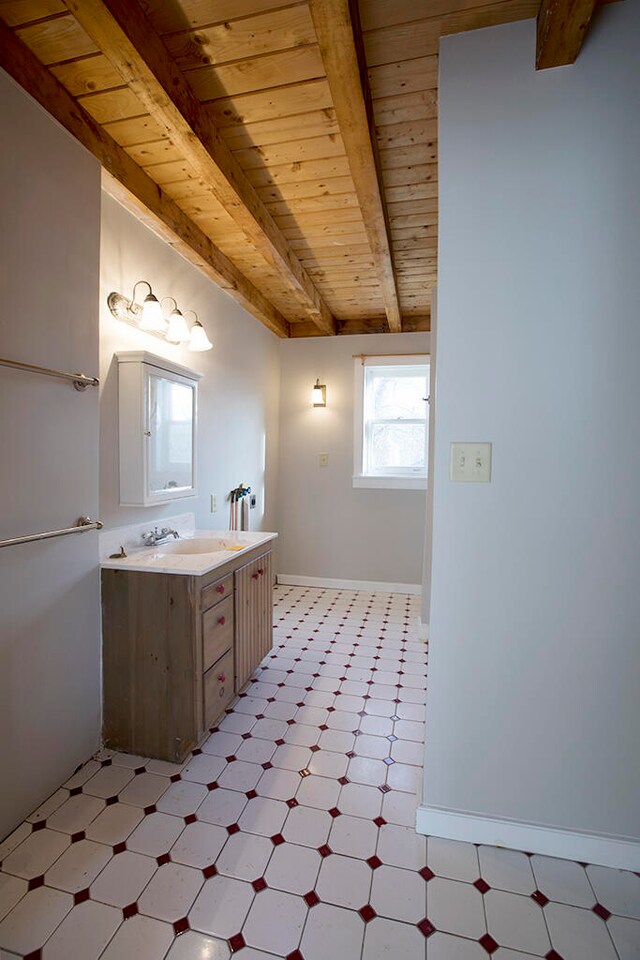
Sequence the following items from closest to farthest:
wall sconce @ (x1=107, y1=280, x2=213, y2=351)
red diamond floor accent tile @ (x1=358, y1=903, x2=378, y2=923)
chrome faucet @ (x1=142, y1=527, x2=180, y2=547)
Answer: red diamond floor accent tile @ (x1=358, y1=903, x2=378, y2=923), wall sconce @ (x1=107, y1=280, x2=213, y2=351), chrome faucet @ (x1=142, y1=527, x2=180, y2=547)

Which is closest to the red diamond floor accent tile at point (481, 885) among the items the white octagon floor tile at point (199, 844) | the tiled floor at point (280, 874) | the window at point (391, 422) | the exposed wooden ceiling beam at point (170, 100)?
the tiled floor at point (280, 874)

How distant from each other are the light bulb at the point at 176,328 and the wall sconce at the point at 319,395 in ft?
6.15

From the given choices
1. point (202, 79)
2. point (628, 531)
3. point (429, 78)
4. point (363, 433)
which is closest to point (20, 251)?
point (202, 79)

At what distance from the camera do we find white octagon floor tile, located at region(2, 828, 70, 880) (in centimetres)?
133

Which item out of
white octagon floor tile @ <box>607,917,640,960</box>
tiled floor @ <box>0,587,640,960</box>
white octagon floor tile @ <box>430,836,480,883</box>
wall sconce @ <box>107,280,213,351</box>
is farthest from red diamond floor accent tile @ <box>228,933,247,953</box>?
wall sconce @ <box>107,280,213,351</box>

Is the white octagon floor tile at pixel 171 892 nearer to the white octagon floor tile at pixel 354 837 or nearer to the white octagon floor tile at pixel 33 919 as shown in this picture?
the white octagon floor tile at pixel 33 919

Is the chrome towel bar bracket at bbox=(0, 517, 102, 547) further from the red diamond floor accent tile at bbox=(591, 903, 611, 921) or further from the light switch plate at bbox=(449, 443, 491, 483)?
the red diamond floor accent tile at bbox=(591, 903, 611, 921)

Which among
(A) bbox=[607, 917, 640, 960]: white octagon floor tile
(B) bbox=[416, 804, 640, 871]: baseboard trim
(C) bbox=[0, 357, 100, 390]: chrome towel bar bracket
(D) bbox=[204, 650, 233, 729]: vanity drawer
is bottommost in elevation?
(A) bbox=[607, 917, 640, 960]: white octagon floor tile

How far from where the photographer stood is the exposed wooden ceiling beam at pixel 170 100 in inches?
49.4

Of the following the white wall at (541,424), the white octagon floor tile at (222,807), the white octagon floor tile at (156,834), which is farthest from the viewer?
the white octagon floor tile at (222,807)

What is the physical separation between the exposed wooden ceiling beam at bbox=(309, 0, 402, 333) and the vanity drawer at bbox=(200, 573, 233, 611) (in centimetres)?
183

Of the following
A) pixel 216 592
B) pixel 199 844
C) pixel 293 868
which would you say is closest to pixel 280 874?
pixel 293 868

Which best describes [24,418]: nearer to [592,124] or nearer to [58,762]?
[58,762]

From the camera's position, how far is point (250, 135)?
1.81 metres
